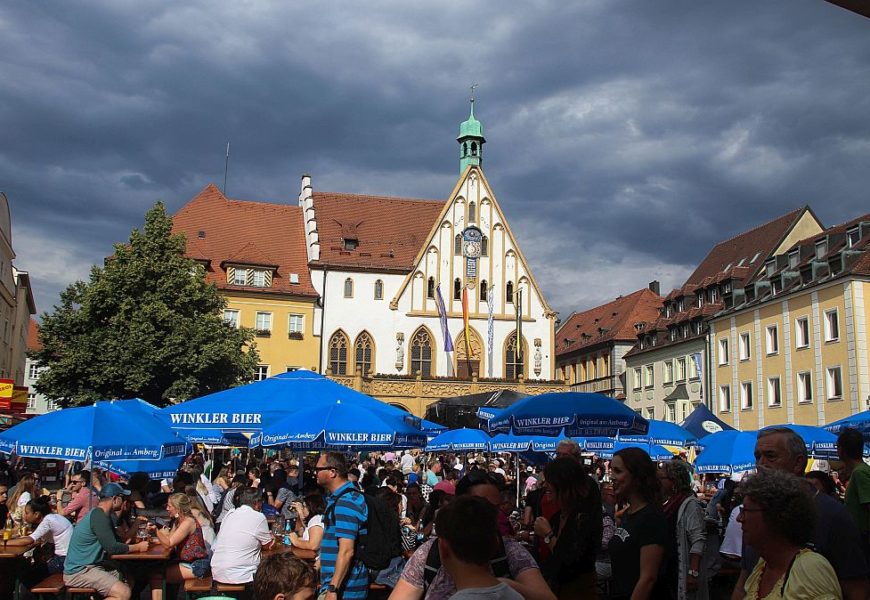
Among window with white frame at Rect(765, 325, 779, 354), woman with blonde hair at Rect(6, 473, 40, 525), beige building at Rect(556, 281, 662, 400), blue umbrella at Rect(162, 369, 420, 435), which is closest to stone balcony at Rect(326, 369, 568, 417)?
window with white frame at Rect(765, 325, 779, 354)

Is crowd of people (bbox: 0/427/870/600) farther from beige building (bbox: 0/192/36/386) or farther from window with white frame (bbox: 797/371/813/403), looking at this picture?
beige building (bbox: 0/192/36/386)

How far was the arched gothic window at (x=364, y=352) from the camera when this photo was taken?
49500 millimetres

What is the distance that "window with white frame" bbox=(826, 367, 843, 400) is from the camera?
1453 inches

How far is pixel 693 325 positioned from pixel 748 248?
5478 mm

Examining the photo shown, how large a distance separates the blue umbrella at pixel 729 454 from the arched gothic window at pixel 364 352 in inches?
1405

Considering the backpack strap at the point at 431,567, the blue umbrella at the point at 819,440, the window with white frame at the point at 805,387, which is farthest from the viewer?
the window with white frame at the point at 805,387

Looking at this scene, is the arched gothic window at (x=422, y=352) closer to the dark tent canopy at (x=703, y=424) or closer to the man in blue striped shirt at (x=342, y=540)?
the dark tent canopy at (x=703, y=424)

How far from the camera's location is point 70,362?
33.9 meters

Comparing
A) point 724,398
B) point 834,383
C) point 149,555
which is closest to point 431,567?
point 149,555

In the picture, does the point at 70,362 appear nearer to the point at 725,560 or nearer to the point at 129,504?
the point at 129,504

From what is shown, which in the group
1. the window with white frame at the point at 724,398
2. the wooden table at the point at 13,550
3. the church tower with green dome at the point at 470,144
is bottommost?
the wooden table at the point at 13,550

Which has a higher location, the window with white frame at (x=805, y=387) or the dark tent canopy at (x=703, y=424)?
the window with white frame at (x=805, y=387)

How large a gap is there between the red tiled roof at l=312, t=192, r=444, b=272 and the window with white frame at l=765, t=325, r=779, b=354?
1974 centimetres

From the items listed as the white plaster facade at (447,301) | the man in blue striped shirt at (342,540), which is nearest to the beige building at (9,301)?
the white plaster facade at (447,301)
